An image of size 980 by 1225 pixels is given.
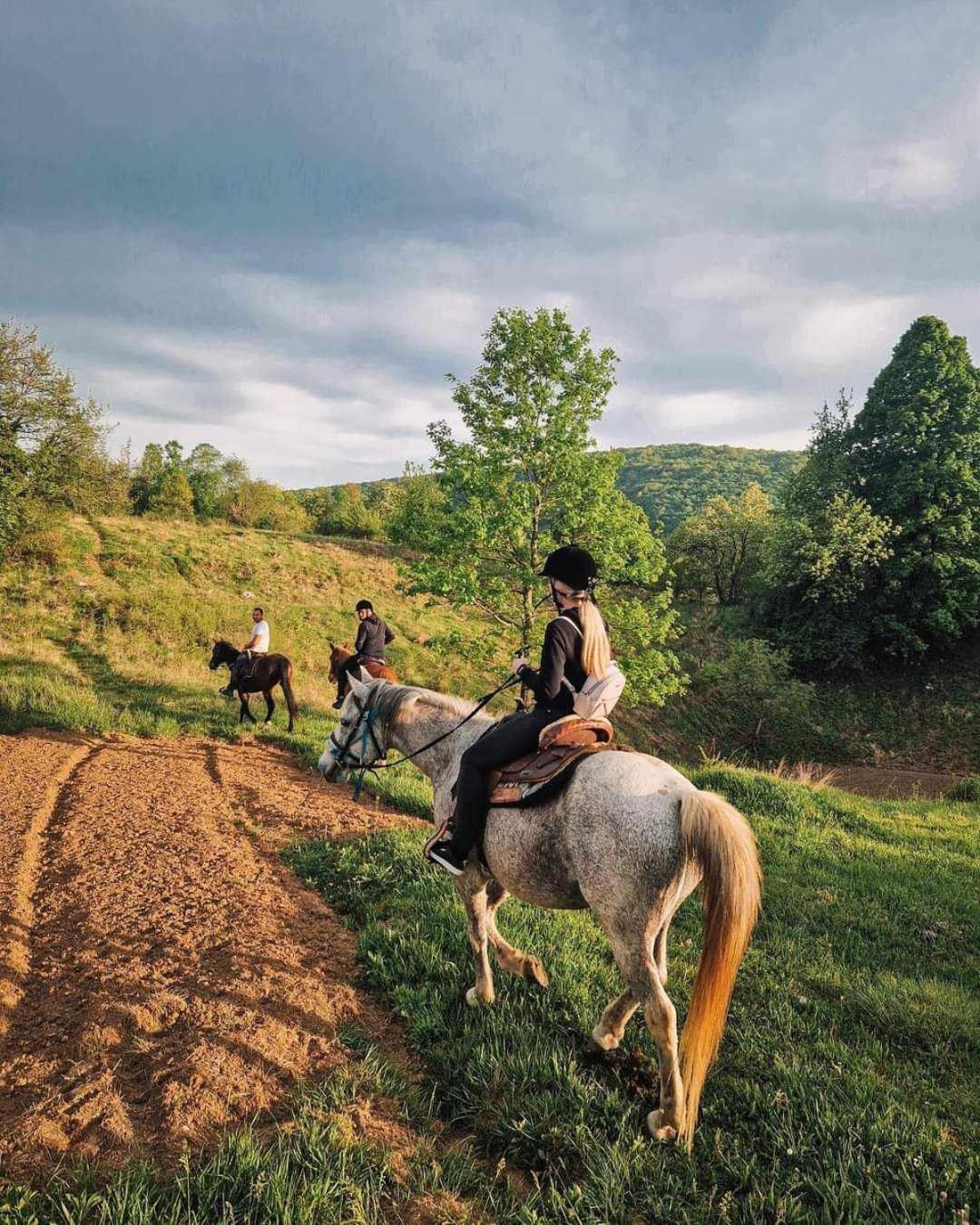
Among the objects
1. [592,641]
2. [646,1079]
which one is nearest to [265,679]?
[592,641]

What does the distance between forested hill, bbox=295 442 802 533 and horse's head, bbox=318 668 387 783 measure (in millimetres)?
73083

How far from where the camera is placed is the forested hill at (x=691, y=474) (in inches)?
3898

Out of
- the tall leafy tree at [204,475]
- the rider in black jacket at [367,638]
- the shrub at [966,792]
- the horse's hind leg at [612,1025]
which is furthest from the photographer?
the tall leafy tree at [204,475]

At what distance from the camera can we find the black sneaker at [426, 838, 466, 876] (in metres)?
4.28

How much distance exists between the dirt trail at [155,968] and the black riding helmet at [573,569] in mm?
3594

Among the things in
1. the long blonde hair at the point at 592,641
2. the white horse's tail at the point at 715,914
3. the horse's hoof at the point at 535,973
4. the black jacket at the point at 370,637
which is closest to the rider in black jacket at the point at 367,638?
the black jacket at the point at 370,637

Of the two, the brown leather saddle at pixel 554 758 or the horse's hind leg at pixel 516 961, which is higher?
the brown leather saddle at pixel 554 758

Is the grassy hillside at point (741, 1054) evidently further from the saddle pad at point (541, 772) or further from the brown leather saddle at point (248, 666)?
the brown leather saddle at point (248, 666)

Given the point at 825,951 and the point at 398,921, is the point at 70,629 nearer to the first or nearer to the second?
the point at 398,921

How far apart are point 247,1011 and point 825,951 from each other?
5.23 meters

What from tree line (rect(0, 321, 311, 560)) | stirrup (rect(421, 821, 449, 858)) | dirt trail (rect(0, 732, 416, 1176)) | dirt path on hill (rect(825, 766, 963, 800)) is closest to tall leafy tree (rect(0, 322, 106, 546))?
tree line (rect(0, 321, 311, 560))

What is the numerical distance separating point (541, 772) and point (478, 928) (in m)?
1.67

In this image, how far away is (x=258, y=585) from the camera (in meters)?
24.9

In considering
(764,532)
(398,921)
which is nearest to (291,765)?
(398,921)
